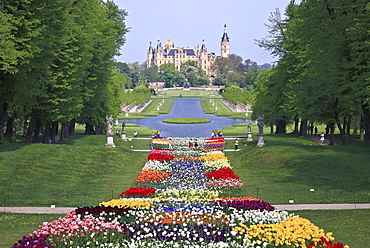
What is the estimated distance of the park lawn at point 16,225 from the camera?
55.3 feet

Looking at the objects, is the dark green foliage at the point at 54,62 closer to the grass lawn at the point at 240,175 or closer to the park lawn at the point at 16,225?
the grass lawn at the point at 240,175

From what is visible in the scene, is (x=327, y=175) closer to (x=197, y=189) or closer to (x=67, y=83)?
(x=197, y=189)

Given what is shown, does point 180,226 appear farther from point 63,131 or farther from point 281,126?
point 281,126

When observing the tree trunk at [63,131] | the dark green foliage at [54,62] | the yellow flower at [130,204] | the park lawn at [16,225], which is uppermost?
the dark green foliage at [54,62]

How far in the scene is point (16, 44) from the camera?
96.6ft

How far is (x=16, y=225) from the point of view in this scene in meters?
19.2

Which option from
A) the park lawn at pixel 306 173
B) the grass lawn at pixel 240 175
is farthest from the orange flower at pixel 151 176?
the park lawn at pixel 306 173

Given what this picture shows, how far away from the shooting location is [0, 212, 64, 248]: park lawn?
16.9 m

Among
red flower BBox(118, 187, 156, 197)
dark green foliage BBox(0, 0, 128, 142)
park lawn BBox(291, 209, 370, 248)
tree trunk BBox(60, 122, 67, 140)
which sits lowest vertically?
red flower BBox(118, 187, 156, 197)

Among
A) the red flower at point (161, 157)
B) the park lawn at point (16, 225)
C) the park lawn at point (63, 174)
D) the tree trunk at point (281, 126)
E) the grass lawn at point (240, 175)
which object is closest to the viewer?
the park lawn at point (16, 225)

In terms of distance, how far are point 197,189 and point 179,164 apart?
1028 cm

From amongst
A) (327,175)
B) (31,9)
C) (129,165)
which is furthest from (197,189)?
(31,9)

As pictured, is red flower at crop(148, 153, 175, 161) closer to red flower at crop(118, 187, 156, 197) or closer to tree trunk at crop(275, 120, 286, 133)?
red flower at crop(118, 187, 156, 197)

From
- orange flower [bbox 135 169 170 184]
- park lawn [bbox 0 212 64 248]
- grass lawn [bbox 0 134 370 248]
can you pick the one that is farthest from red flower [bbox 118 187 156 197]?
park lawn [bbox 0 212 64 248]
